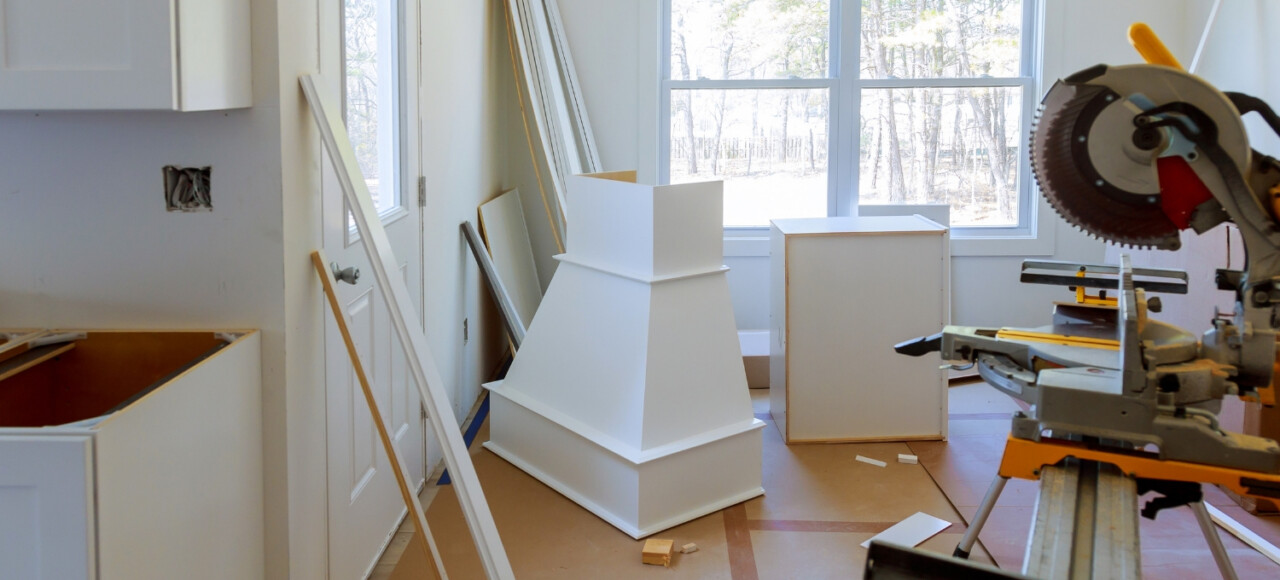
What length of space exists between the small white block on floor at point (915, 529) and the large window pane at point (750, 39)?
2.76 metres

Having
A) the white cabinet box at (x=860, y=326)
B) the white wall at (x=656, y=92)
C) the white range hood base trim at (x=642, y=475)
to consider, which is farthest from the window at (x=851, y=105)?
the white range hood base trim at (x=642, y=475)

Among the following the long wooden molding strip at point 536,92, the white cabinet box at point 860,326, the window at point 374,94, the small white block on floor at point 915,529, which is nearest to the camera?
the window at point 374,94

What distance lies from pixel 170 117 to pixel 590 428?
1.70 metres

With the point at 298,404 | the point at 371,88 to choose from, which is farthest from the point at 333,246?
the point at 371,88

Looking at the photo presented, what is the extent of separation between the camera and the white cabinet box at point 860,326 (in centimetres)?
380

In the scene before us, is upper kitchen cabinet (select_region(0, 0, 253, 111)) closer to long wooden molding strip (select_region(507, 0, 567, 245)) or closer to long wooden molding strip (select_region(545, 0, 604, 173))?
long wooden molding strip (select_region(507, 0, 567, 245))

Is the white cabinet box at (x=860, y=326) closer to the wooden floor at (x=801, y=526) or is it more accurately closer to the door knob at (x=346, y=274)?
the wooden floor at (x=801, y=526)

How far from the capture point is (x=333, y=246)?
7.84 ft

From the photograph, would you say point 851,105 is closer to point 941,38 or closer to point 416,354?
point 941,38

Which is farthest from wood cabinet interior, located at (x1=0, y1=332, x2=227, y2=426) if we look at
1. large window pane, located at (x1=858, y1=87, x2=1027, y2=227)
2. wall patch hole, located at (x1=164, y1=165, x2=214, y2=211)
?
large window pane, located at (x1=858, y1=87, x2=1027, y2=227)

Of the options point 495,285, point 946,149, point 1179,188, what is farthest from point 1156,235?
→ point 946,149

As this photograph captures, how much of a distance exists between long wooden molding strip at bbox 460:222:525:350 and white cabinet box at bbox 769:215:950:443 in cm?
108

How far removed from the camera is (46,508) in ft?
4.55

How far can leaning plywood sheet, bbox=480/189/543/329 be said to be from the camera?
4.43 meters
